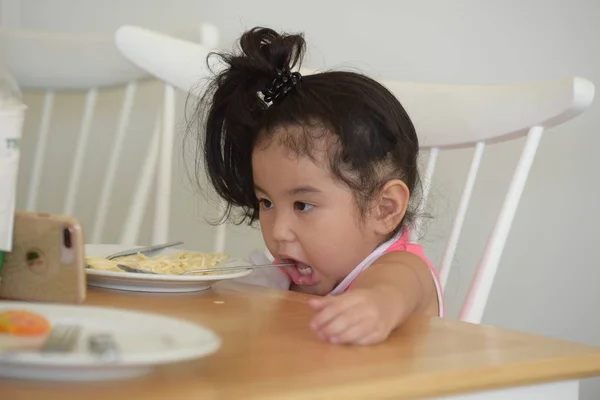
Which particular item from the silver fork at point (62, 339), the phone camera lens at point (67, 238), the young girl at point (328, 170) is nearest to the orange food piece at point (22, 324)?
the silver fork at point (62, 339)

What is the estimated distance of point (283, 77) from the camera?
121 cm

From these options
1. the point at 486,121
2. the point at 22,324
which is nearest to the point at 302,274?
the point at 486,121

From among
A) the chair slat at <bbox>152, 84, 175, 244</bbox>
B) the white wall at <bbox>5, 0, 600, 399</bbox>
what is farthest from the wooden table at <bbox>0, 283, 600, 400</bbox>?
the white wall at <bbox>5, 0, 600, 399</bbox>

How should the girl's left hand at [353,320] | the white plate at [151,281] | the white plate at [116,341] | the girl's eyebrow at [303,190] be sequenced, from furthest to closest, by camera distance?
the girl's eyebrow at [303,190] < the white plate at [151,281] < the girl's left hand at [353,320] < the white plate at [116,341]

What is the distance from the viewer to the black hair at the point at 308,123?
113 centimetres

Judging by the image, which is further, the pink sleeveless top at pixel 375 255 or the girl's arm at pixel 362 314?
the pink sleeveless top at pixel 375 255

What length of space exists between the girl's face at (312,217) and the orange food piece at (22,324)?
634mm

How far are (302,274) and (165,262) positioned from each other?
10.4 inches

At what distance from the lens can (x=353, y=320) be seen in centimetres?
61

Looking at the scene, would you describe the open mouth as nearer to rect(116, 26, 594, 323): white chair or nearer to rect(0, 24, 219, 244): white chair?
rect(116, 26, 594, 323): white chair

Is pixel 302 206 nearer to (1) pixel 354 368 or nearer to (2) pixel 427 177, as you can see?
(2) pixel 427 177

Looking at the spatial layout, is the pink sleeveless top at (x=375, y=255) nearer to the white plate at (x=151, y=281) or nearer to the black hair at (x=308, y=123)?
the black hair at (x=308, y=123)

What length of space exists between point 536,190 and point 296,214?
2.55 ft

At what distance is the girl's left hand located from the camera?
0.60 meters
